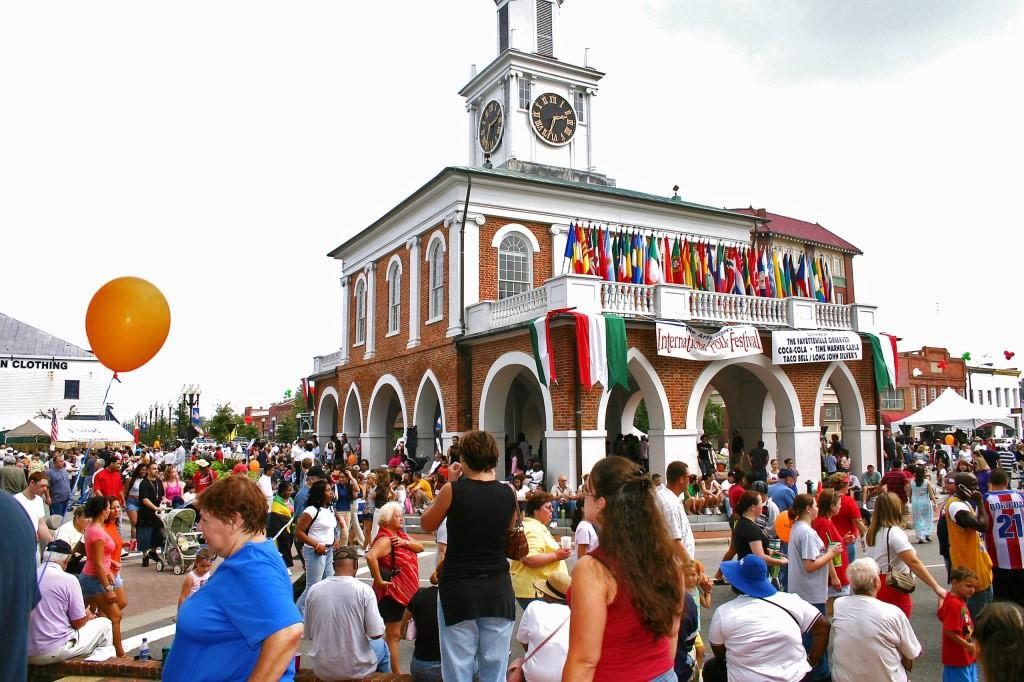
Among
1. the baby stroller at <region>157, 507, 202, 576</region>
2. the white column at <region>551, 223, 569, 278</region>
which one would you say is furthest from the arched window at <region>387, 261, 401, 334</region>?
the baby stroller at <region>157, 507, 202, 576</region>

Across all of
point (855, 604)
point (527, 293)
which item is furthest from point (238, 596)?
point (527, 293)

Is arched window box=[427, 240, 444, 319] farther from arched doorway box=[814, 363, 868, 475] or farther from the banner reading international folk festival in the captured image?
arched doorway box=[814, 363, 868, 475]

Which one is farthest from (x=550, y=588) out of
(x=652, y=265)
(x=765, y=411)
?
(x=765, y=411)

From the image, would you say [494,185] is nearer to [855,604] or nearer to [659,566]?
[855,604]

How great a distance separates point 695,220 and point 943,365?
161 ft

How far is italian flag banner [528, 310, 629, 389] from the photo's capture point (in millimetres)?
17797

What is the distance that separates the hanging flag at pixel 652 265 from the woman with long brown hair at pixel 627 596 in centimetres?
1852

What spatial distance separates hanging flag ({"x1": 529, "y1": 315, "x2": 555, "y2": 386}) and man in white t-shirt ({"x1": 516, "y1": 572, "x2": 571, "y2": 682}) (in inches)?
551

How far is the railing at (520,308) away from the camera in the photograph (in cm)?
1942

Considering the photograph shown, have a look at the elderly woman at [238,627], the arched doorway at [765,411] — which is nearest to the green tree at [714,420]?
the arched doorway at [765,411]

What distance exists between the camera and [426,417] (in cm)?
2522

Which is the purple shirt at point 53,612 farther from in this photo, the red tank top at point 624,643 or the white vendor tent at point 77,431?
the white vendor tent at point 77,431

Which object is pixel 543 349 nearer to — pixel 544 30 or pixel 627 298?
pixel 627 298

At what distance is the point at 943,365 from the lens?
214 ft
